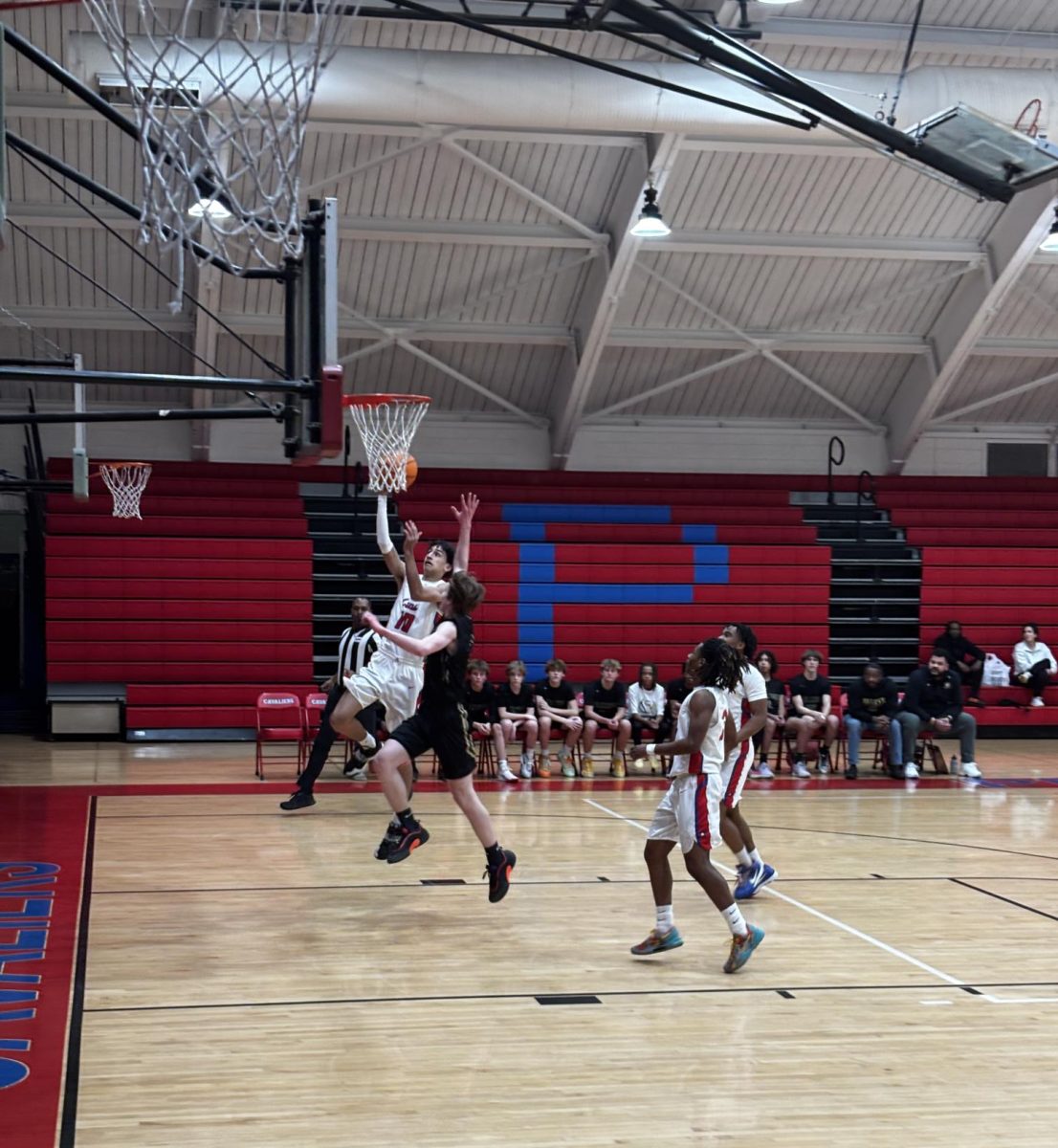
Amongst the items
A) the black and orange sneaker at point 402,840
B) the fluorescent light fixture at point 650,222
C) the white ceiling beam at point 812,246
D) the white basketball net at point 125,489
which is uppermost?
the white ceiling beam at point 812,246

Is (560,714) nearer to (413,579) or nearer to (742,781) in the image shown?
(413,579)

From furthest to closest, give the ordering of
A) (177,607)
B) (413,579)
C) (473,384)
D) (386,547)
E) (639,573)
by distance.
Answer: (473,384) → (639,573) → (177,607) → (386,547) → (413,579)

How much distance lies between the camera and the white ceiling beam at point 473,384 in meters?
17.7

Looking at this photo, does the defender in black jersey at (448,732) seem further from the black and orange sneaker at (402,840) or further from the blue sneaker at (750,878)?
the blue sneaker at (750,878)

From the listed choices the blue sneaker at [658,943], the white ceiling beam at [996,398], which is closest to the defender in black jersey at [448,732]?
the blue sneaker at [658,943]

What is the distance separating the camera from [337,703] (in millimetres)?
9898

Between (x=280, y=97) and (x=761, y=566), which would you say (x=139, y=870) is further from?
(x=761, y=566)

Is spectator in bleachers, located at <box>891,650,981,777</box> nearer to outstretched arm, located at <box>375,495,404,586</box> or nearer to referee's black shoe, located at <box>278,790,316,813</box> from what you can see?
referee's black shoe, located at <box>278,790,316,813</box>

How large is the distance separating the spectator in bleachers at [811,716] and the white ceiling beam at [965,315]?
240 inches

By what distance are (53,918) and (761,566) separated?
12.0 meters

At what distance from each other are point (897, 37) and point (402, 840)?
10.9 m


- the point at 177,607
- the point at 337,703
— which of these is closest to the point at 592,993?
the point at 337,703

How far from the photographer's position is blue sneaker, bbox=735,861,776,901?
7375 mm

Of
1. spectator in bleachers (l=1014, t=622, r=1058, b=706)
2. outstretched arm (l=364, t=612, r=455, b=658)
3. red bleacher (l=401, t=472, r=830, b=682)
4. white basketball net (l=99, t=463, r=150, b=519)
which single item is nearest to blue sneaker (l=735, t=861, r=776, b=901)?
outstretched arm (l=364, t=612, r=455, b=658)
